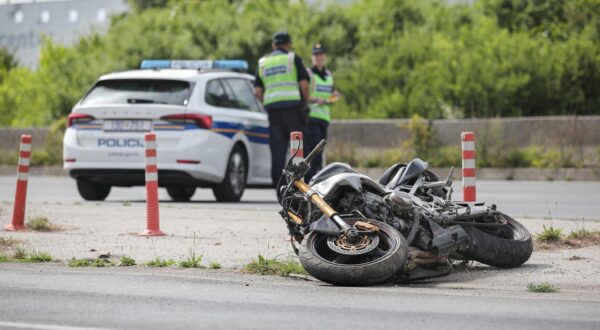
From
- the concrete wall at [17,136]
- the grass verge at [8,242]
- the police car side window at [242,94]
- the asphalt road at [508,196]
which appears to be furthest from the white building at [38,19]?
the grass verge at [8,242]

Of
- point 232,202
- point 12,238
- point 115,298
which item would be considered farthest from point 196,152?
point 115,298

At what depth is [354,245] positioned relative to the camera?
8055mm

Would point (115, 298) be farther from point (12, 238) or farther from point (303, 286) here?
point (12, 238)

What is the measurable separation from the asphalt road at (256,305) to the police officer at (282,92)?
16.5 feet

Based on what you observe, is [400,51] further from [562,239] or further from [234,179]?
[562,239]

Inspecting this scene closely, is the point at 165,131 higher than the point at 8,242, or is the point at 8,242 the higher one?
the point at 165,131

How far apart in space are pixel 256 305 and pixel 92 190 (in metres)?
9.30

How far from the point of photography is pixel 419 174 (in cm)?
920

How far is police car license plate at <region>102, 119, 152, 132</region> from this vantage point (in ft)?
49.0

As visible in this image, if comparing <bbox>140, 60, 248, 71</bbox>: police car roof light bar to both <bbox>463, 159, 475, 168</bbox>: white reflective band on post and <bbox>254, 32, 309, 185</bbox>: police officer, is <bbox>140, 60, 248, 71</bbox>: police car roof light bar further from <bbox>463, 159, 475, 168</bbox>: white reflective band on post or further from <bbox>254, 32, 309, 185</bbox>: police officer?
<bbox>463, 159, 475, 168</bbox>: white reflective band on post

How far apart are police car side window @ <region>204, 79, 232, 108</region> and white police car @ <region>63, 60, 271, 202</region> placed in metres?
0.02

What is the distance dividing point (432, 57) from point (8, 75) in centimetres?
2483

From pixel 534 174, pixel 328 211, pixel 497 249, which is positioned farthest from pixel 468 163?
pixel 534 174

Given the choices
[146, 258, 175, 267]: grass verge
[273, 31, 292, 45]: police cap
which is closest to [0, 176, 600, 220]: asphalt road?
[273, 31, 292, 45]: police cap
